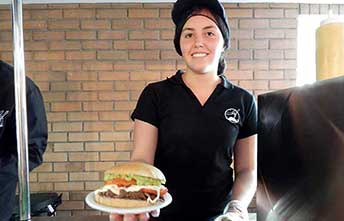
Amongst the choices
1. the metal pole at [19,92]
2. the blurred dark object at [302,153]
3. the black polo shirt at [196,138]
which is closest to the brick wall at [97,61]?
the black polo shirt at [196,138]

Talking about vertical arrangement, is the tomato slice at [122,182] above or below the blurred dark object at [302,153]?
below

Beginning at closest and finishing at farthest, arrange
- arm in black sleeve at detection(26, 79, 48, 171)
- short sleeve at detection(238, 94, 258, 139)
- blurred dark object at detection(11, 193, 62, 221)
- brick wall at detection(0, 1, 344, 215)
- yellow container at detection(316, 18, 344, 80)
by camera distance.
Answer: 1. yellow container at detection(316, 18, 344, 80)
2. short sleeve at detection(238, 94, 258, 139)
3. arm in black sleeve at detection(26, 79, 48, 171)
4. blurred dark object at detection(11, 193, 62, 221)
5. brick wall at detection(0, 1, 344, 215)

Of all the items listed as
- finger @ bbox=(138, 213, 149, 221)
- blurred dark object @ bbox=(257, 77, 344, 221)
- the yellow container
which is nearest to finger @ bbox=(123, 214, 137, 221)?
finger @ bbox=(138, 213, 149, 221)

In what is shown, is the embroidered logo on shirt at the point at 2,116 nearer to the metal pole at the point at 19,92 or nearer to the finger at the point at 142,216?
the metal pole at the point at 19,92

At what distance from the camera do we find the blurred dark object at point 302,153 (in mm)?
482

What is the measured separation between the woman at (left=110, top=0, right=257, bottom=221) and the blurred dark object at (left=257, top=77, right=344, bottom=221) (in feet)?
0.97

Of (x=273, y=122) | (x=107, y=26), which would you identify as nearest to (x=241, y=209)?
(x=273, y=122)

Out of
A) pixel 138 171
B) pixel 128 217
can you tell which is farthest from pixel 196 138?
pixel 128 217

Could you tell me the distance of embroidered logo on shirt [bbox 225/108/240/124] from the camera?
3.84ft

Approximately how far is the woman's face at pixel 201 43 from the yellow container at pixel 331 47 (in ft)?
1.25

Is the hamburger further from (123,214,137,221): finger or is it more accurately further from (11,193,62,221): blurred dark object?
(11,193,62,221): blurred dark object

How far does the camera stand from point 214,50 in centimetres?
111

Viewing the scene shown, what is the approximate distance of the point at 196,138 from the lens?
114 centimetres

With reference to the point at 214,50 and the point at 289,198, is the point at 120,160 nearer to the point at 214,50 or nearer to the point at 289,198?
the point at 214,50
